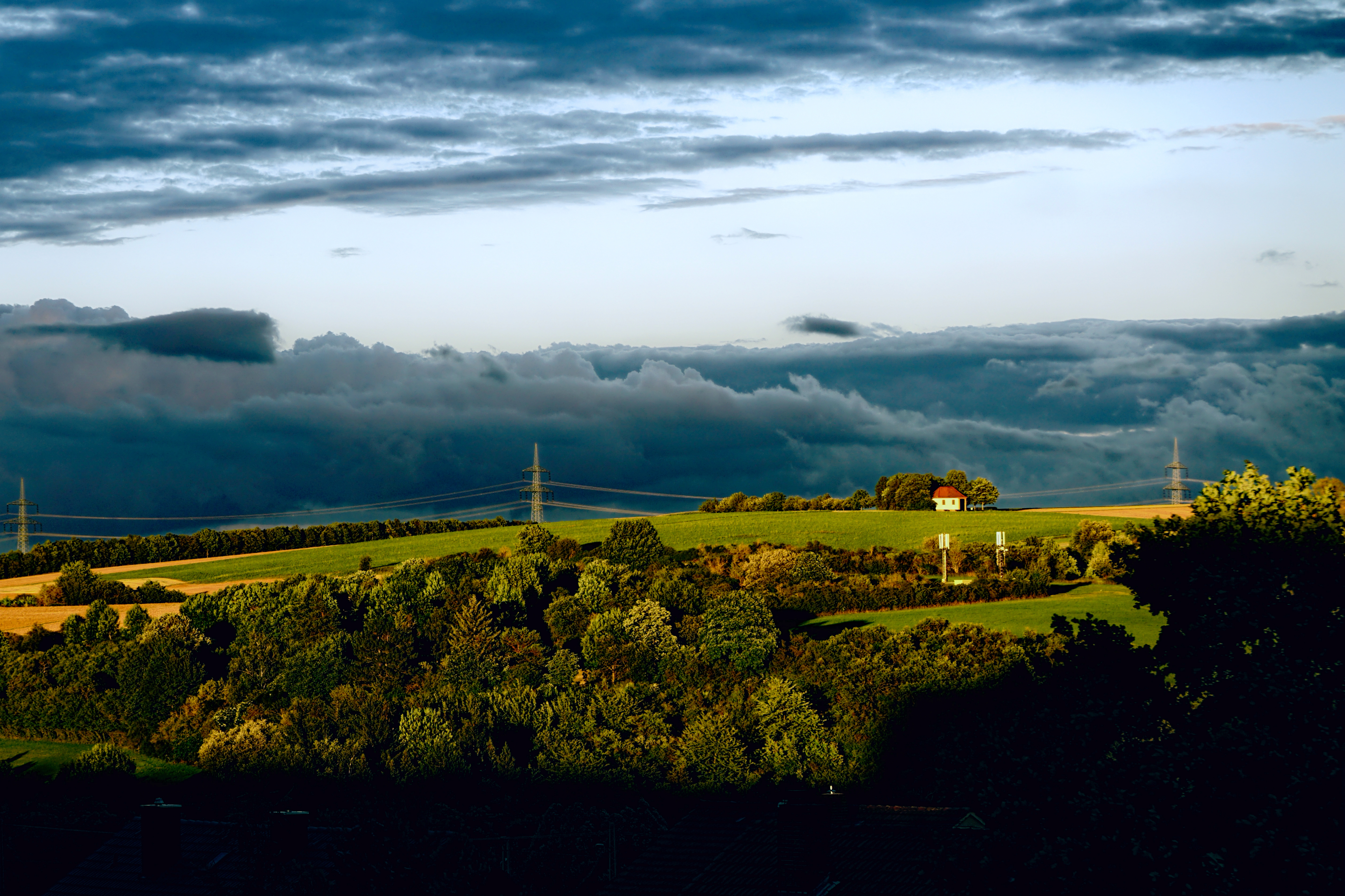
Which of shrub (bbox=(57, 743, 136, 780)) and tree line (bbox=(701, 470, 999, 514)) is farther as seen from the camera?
tree line (bbox=(701, 470, 999, 514))

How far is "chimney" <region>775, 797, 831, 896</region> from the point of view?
35.1 meters

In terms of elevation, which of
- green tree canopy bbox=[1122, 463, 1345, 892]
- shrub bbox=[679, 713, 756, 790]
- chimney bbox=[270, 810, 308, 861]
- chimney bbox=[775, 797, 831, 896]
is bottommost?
shrub bbox=[679, 713, 756, 790]

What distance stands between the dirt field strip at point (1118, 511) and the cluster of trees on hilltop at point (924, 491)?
405 inches

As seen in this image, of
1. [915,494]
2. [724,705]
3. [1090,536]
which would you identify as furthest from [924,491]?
[724,705]

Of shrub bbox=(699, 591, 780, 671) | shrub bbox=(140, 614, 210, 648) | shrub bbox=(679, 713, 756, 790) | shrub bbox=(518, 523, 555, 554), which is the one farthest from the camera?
shrub bbox=(518, 523, 555, 554)

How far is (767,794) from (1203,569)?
1669 inches

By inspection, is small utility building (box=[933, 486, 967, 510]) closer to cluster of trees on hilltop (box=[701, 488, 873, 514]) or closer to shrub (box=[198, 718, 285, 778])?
cluster of trees on hilltop (box=[701, 488, 873, 514])

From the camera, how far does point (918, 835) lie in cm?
3688

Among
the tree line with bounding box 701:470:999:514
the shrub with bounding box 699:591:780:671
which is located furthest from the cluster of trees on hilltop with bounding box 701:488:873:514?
the shrub with bounding box 699:591:780:671

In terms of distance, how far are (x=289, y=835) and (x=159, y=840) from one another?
4559 millimetres

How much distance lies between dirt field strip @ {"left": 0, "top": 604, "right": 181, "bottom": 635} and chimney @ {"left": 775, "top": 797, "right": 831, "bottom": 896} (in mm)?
87164

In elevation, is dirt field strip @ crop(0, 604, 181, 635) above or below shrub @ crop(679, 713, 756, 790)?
above

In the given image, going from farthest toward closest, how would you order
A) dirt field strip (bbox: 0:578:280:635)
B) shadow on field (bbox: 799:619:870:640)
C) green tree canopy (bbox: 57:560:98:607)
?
green tree canopy (bbox: 57:560:98:607)
dirt field strip (bbox: 0:578:280:635)
shadow on field (bbox: 799:619:870:640)

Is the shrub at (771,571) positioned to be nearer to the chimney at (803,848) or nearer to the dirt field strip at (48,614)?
the dirt field strip at (48,614)
